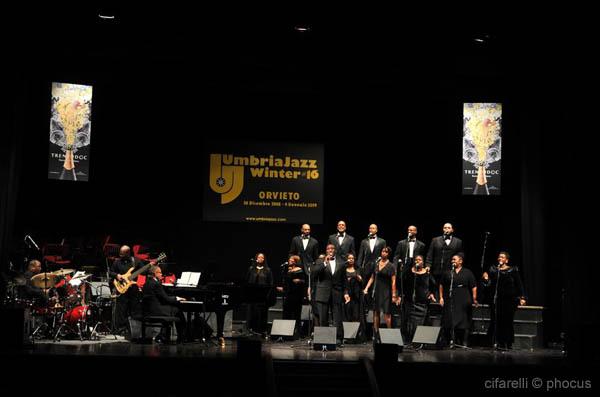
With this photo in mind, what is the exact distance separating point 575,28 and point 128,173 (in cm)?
1002

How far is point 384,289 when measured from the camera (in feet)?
48.0

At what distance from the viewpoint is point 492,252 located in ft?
59.1

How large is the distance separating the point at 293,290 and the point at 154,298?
9.60 ft

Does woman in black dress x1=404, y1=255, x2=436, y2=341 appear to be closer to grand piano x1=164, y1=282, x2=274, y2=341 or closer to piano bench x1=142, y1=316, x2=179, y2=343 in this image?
grand piano x1=164, y1=282, x2=274, y2=341

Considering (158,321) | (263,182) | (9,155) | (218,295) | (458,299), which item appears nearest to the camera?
(9,155)

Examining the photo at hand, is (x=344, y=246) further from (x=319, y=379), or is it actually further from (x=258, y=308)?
(x=319, y=379)

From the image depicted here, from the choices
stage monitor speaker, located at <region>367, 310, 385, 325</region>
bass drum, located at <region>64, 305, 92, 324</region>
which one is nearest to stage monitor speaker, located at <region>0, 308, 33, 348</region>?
bass drum, located at <region>64, 305, 92, 324</region>

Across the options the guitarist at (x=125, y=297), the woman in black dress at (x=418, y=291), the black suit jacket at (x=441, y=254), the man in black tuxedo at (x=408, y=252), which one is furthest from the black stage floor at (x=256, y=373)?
the black suit jacket at (x=441, y=254)

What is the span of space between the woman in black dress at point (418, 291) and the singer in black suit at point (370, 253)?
27.1 inches

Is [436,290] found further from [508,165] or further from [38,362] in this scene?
[38,362]

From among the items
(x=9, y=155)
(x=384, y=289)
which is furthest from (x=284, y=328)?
(x=9, y=155)

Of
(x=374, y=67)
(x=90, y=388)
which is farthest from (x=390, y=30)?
(x=90, y=388)

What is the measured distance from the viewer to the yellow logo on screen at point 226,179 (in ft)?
58.7

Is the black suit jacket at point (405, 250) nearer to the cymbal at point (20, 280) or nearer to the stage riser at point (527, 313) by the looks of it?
the stage riser at point (527, 313)
